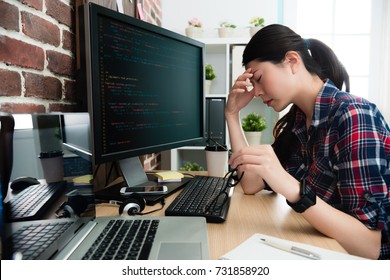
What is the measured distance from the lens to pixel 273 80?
1.05 meters

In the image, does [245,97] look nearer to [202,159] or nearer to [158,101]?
[158,101]

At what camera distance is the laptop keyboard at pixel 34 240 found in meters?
0.46

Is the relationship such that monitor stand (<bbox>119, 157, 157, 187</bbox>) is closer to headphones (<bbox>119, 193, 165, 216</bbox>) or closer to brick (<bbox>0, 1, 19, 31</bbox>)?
headphones (<bbox>119, 193, 165, 216</bbox>)

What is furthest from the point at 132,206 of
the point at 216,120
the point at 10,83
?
the point at 216,120

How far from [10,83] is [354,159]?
2.60ft

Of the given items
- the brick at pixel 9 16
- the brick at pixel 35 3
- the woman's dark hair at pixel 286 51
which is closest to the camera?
the brick at pixel 9 16

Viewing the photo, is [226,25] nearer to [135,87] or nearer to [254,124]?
[254,124]

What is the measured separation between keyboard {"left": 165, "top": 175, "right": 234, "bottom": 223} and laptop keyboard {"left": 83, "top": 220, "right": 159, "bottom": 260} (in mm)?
104

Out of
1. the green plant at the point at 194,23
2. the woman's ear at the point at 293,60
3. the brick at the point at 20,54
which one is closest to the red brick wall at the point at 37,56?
the brick at the point at 20,54

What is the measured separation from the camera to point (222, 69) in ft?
8.45

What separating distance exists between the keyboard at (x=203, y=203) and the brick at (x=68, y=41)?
55cm

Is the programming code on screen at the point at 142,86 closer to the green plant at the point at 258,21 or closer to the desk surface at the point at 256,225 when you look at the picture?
the desk surface at the point at 256,225

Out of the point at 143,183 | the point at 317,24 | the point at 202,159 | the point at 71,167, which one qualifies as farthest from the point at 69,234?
the point at 317,24

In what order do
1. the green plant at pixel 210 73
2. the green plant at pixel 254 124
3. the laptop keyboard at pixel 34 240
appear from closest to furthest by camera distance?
the laptop keyboard at pixel 34 240
the green plant at pixel 254 124
the green plant at pixel 210 73
